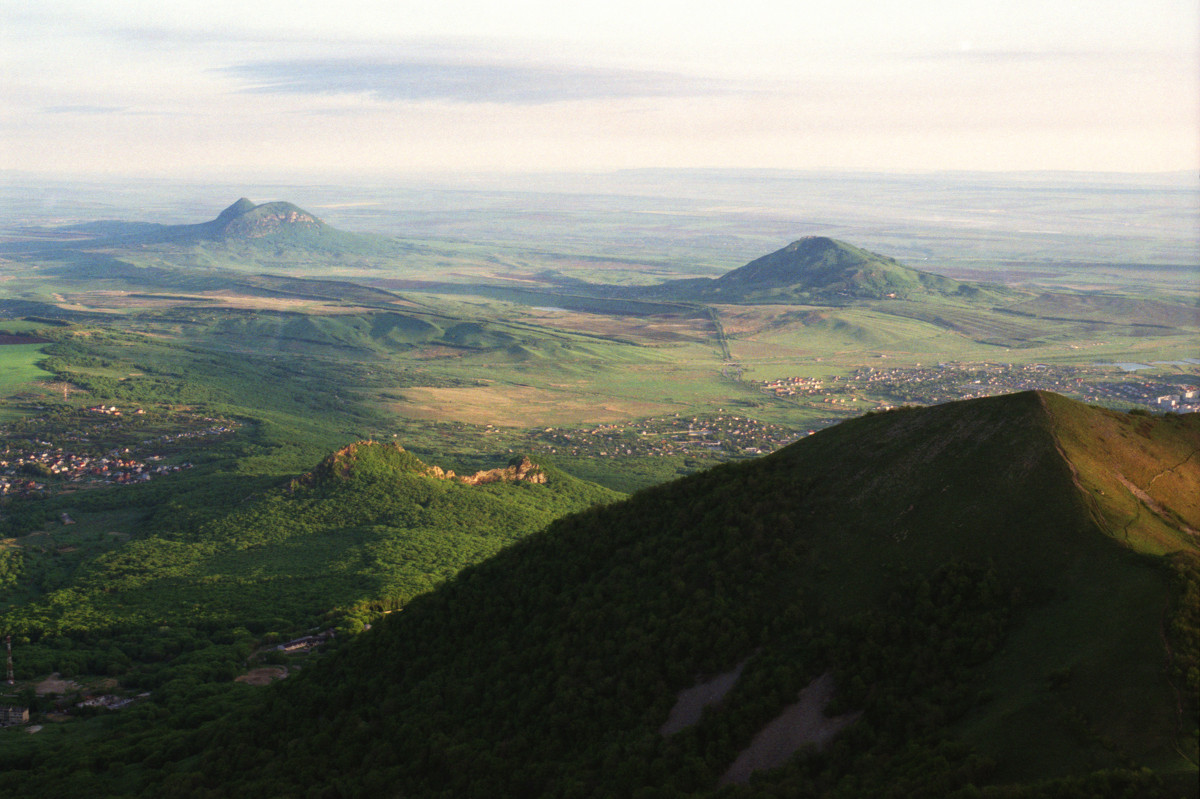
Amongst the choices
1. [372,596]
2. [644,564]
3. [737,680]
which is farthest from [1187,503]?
[372,596]

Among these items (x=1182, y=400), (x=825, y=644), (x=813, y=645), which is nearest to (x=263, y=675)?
(x=813, y=645)

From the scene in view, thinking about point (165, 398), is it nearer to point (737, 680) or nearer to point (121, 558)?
point (121, 558)

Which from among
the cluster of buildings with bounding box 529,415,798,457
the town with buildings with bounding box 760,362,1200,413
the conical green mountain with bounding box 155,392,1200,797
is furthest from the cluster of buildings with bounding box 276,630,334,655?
the town with buildings with bounding box 760,362,1200,413

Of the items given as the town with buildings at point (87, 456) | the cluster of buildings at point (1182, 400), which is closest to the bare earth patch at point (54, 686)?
the town with buildings at point (87, 456)

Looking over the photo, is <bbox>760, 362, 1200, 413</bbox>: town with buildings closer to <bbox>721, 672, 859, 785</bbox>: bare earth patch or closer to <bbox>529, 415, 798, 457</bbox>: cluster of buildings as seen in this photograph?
<bbox>529, 415, 798, 457</bbox>: cluster of buildings

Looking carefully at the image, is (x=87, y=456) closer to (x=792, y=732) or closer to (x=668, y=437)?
(x=668, y=437)
